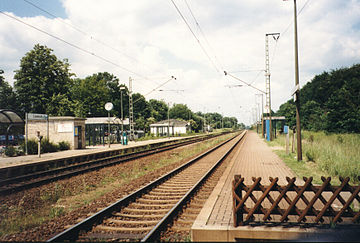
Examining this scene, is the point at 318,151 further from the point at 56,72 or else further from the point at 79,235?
the point at 56,72

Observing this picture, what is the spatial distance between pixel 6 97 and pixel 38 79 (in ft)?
22.0

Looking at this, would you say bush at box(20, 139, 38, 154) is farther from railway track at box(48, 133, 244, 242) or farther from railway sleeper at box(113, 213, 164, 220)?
railway sleeper at box(113, 213, 164, 220)

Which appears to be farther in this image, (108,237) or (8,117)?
(8,117)

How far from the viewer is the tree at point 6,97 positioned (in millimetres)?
45688

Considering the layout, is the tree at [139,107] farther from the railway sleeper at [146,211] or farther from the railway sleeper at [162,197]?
the railway sleeper at [146,211]

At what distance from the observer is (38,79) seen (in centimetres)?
4491

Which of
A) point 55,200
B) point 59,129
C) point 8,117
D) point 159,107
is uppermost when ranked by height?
point 159,107

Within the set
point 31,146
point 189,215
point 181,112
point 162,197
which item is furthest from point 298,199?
point 181,112

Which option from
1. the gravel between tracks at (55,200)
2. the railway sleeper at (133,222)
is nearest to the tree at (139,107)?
the gravel between tracks at (55,200)

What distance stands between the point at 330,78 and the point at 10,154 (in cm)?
7518

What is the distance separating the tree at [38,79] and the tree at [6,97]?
4.24 ft

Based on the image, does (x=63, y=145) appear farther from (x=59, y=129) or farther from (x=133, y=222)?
(x=133, y=222)

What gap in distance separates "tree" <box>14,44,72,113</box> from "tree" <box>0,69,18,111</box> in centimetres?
129

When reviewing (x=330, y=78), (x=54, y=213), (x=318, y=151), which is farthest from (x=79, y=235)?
(x=330, y=78)
